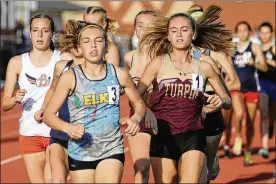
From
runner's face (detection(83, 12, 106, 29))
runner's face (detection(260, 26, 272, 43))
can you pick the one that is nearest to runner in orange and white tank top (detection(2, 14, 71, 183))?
runner's face (detection(83, 12, 106, 29))

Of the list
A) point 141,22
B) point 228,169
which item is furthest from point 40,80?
point 228,169

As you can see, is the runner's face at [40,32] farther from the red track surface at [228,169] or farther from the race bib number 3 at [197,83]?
the red track surface at [228,169]

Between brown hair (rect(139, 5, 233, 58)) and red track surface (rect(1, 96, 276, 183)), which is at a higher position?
brown hair (rect(139, 5, 233, 58))

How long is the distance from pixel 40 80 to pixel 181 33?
5.72ft

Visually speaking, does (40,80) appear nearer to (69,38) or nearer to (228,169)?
(69,38)

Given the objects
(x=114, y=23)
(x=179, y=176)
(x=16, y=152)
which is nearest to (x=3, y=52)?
(x=16, y=152)

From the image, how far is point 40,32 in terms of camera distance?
9.33 metres

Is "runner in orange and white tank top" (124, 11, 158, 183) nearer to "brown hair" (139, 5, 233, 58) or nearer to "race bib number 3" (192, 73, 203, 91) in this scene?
"brown hair" (139, 5, 233, 58)

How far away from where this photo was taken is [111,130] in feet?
24.9

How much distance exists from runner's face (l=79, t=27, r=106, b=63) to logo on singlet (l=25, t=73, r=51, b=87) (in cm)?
164

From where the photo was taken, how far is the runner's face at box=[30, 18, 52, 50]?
9.31 metres

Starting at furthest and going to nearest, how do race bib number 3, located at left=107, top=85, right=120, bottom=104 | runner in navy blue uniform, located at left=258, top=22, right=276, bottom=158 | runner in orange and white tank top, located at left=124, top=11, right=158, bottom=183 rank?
1. runner in navy blue uniform, located at left=258, top=22, right=276, bottom=158
2. runner in orange and white tank top, located at left=124, top=11, right=158, bottom=183
3. race bib number 3, located at left=107, top=85, right=120, bottom=104

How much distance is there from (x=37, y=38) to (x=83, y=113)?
1.98 m

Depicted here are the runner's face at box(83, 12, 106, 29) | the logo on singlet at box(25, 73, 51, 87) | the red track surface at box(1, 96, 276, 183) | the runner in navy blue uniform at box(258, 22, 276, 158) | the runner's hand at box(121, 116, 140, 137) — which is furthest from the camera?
the runner in navy blue uniform at box(258, 22, 276, 158)
